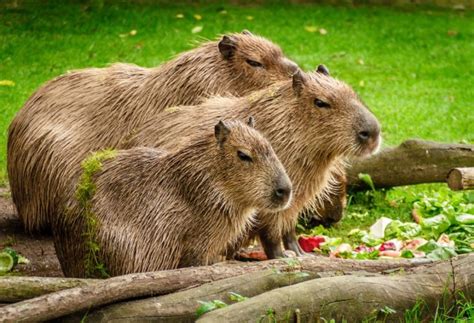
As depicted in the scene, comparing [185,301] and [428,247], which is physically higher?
[185,301]

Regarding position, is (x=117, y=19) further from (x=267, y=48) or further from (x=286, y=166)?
(x=286, y=166)

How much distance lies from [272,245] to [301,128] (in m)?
0.73

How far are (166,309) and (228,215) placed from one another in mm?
1058

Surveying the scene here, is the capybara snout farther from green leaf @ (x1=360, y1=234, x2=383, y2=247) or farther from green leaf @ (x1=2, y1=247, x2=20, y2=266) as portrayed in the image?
green leaf @ (x1=2, y1=247, x2=20, y2=266)

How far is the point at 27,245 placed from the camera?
24.6ft

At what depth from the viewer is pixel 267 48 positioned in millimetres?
7223

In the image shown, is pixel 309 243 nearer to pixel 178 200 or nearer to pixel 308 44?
pixel 178 200

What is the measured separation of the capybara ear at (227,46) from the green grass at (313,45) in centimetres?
375

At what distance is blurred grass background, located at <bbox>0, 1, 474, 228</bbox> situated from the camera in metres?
11.8

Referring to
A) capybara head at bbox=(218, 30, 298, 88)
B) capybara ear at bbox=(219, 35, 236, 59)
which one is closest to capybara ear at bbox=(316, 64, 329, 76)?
capybara head at bbox=(218, 30, 298, 88)

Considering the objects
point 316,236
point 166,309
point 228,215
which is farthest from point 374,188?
point 166,309

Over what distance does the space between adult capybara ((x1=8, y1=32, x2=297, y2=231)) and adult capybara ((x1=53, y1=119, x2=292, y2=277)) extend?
1244 mm

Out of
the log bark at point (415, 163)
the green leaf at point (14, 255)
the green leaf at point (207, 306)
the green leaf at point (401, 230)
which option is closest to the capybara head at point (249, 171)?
the green leaf at point (207, 306)

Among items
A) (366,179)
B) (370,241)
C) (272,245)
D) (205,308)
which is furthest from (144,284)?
(366,179)
